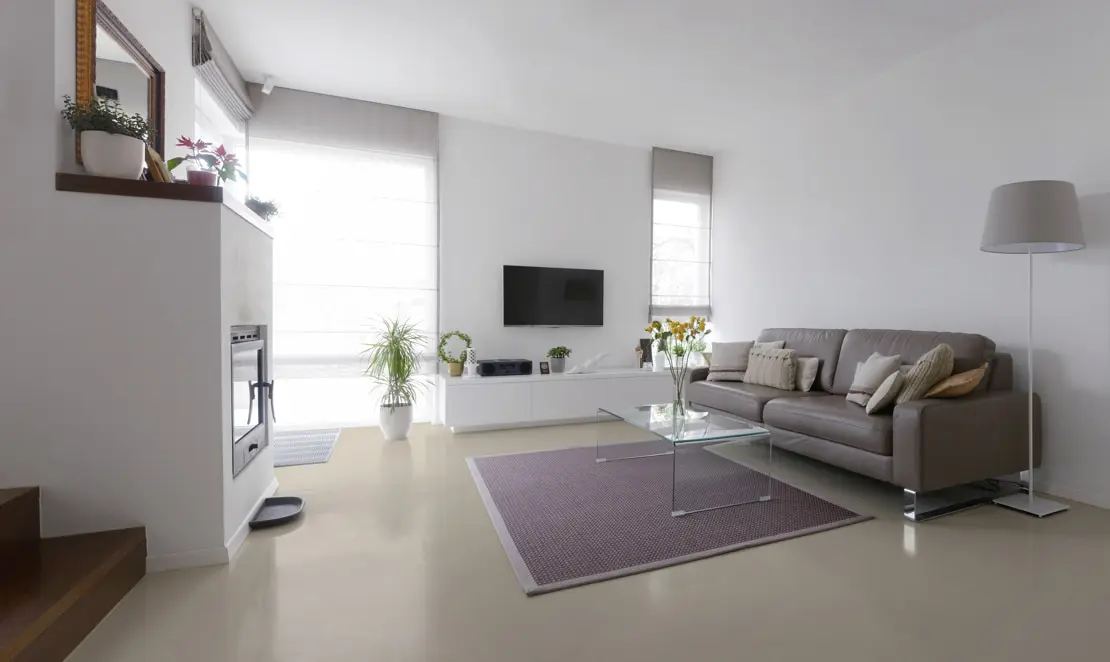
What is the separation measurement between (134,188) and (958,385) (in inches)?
157

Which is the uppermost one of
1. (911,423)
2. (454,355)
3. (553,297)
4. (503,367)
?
(553,297)

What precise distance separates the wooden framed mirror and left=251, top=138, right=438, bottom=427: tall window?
1.64m

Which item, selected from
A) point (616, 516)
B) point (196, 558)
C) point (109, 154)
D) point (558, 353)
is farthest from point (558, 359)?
point (109, 154)

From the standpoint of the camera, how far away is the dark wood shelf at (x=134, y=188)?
1837mm

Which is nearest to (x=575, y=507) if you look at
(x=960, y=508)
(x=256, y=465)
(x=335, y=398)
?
(x=256, y=465)

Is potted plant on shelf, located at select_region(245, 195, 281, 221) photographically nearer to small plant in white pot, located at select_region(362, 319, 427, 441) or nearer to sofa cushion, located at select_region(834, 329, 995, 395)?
small plant in white pot, located at select_region(362, 319, 427, 441)

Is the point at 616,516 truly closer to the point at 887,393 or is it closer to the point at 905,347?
the point at 887,393

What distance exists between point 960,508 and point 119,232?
415cm

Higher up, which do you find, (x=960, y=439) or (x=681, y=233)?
(x=681, y=233)

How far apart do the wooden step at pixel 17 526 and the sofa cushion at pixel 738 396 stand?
3.74m

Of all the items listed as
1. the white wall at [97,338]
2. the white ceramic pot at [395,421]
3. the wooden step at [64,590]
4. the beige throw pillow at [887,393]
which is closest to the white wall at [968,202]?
the beige throw pillow at [887,393]

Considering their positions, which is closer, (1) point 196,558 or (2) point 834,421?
(1) point 196,558

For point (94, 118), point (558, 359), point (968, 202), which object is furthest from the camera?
point (558, 359)

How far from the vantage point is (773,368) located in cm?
386
